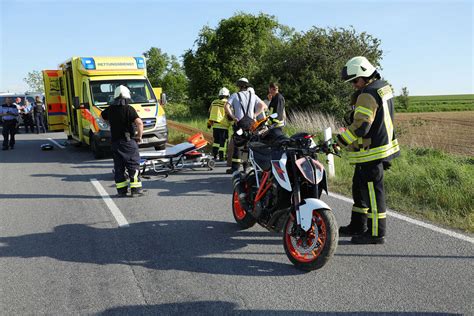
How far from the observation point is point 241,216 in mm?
5637

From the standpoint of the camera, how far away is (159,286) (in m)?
3.98


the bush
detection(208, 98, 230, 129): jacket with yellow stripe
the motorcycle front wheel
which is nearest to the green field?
the bush

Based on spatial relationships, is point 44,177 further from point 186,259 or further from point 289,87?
point 289,87

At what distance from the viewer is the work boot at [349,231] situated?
512 cm

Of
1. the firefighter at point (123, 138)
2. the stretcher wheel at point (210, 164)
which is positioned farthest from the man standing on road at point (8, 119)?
the firefighter at point (123, 138)

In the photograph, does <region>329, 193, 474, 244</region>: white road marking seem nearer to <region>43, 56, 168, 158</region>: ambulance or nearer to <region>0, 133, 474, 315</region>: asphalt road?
<region>0, 133, 474, 315</region>: asphalt road

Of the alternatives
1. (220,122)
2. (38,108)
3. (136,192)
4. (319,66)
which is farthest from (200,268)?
(38,108)

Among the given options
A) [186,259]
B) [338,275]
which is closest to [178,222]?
[186,259]

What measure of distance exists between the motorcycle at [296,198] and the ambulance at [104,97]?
8205 mm

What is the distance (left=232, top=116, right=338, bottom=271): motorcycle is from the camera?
4.17 meters

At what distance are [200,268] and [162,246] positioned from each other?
Answer: 88cm

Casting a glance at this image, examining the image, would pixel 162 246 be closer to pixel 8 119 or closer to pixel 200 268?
pixel 200 268

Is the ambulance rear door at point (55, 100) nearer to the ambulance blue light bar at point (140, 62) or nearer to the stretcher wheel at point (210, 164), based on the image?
the ambulance blue light bar at point (140, 62)

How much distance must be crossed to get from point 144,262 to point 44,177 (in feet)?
21.4
